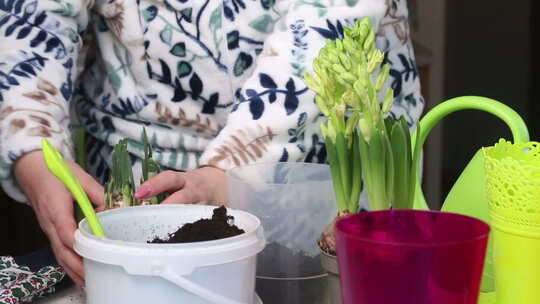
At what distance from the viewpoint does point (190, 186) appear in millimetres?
626

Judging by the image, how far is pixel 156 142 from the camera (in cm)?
82

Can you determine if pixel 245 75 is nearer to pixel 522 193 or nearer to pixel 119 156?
pixel 119 156

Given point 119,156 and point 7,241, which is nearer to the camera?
point 119,156

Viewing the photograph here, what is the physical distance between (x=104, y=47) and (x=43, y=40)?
83 millimetres

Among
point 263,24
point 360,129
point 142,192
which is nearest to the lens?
point 360,129

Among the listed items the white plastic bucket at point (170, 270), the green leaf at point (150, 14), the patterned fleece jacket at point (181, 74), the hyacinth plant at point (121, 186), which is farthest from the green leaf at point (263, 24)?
the white plastic bucket at point (170, 270)

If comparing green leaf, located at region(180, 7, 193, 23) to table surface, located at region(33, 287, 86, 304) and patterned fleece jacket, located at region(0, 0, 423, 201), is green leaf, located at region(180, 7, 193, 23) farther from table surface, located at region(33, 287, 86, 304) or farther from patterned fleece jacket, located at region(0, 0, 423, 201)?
table surface, located at region(33, 287, 86, 304)

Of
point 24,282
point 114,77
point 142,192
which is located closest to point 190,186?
point 142,192

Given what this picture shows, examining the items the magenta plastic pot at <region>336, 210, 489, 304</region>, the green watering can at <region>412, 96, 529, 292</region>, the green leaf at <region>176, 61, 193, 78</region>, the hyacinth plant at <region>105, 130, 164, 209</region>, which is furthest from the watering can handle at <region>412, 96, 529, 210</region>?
the green leaf at <region>176, 61, 193, 78</region>

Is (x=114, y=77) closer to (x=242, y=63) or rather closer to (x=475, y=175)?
(x=242, y=63)

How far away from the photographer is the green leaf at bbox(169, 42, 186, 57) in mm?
791

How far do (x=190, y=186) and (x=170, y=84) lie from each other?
224 mm

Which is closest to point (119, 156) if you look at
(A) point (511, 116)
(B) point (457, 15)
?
(A) point (511, 116)

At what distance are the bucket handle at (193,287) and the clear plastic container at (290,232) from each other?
0.11 metres
